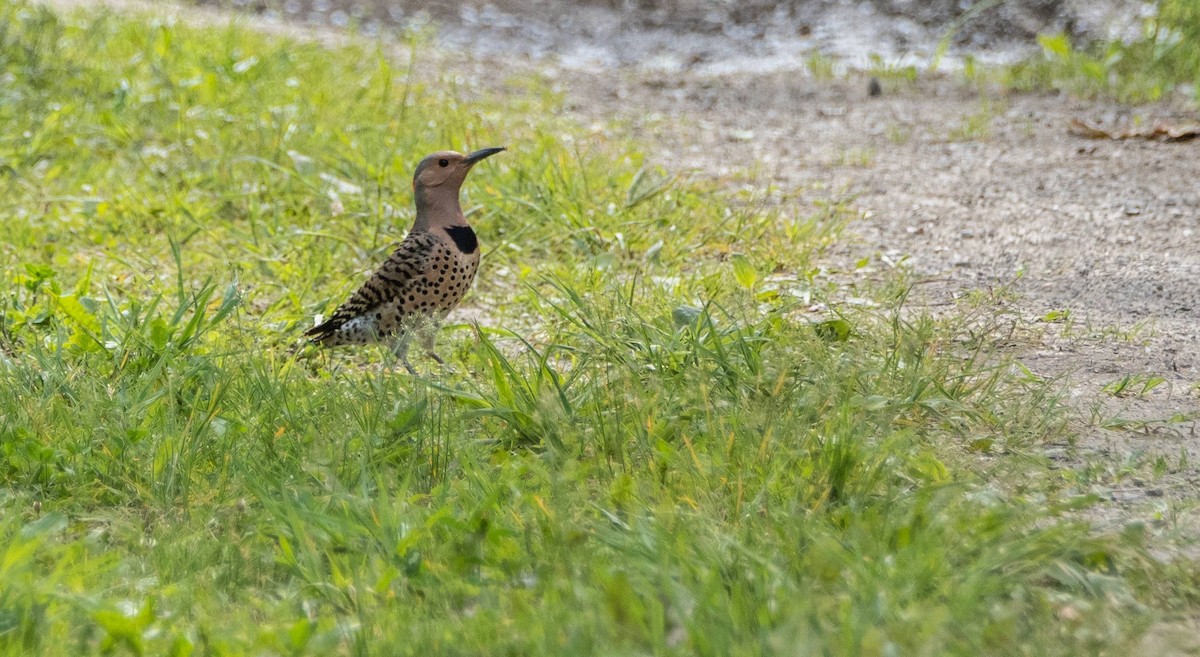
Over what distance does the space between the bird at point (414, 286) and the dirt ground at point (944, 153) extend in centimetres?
173

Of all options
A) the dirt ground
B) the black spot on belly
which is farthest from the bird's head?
the dirt ground

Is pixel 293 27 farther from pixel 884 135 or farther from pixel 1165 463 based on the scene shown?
pixel 1165 463

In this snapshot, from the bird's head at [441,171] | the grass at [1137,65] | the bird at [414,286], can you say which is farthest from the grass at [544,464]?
the grass at [1137,65]

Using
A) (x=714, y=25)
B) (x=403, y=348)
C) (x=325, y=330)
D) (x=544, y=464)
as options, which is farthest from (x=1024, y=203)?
(x=714, y=25)

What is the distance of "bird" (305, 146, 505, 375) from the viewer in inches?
169

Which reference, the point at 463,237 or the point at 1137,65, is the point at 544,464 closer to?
the point at 463,237

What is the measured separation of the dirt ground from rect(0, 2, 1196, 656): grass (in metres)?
0.29

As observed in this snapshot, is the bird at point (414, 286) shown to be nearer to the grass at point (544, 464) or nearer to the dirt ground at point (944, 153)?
the grass at point (544, 464)

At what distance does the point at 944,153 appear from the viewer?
280 inches

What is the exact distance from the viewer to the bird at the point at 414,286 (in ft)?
14.1

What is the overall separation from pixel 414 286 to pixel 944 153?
3932 millimetres

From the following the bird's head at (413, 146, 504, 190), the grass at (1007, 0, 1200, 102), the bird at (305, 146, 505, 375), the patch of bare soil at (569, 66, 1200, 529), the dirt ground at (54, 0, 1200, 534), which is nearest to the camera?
the patch of bare soil at (569, 66, 1200, 529)

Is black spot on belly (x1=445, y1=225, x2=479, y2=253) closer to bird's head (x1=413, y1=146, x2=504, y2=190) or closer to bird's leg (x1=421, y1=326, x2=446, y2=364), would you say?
bird's head (x1=413, y1=146, x2=504, y2=190)

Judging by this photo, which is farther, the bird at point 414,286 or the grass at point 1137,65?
the grass at point 1137,65
